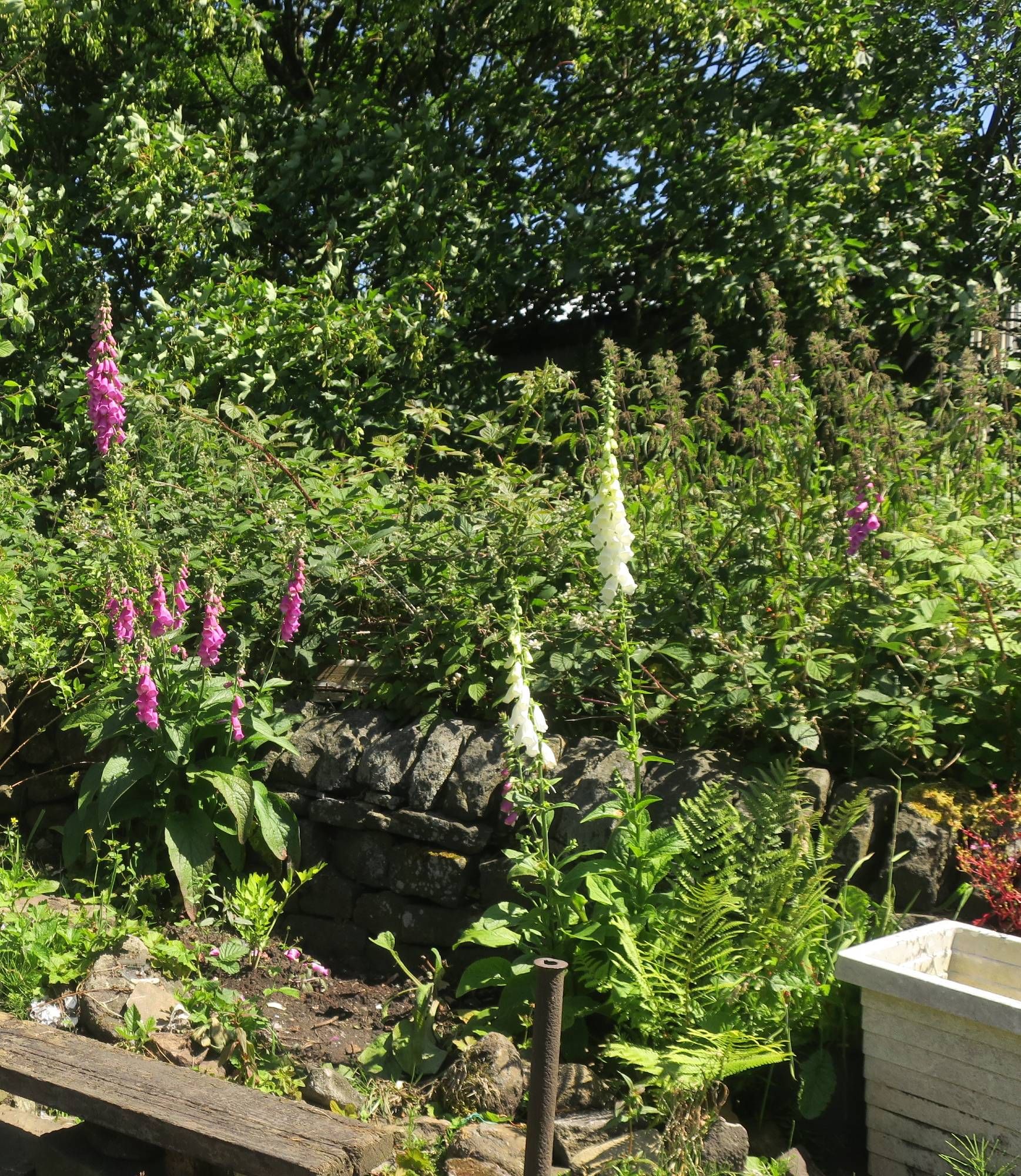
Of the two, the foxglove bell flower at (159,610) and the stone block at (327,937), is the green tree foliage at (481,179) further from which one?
the stone block at (327,937)

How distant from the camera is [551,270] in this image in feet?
26.0

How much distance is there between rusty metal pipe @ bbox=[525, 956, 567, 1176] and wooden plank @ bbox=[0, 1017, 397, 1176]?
0.33m

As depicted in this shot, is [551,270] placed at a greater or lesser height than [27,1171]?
greater

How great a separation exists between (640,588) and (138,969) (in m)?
2.02

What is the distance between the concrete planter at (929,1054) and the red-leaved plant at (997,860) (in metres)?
0.20

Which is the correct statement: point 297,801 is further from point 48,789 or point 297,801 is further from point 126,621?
point 48,789

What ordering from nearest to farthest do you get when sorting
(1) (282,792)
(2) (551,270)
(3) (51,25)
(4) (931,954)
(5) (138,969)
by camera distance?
(4) (931,954) < (5) (138,969) < (1) (282,792) < (3) (51,25) < (2) (551,270)

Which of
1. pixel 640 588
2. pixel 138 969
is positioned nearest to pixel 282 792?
pixel 138 969

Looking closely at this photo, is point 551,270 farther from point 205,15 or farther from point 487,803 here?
point 487,803

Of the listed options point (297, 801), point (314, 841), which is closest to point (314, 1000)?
point (314, 841)

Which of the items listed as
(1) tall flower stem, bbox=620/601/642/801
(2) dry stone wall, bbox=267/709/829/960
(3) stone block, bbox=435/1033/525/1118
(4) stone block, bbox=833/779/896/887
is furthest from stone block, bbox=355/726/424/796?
(4) stone block, bbox=833/779/896/887

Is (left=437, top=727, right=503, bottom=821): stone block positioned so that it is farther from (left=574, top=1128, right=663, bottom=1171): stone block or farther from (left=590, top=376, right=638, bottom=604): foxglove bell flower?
(left=574, top=1128, right=663, bottom=1171): stone block

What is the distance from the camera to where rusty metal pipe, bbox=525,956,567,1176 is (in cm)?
235

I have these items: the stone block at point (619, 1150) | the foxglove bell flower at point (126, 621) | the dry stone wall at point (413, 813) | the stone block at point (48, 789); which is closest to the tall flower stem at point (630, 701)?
the dry stone wall at point (413, 813)
